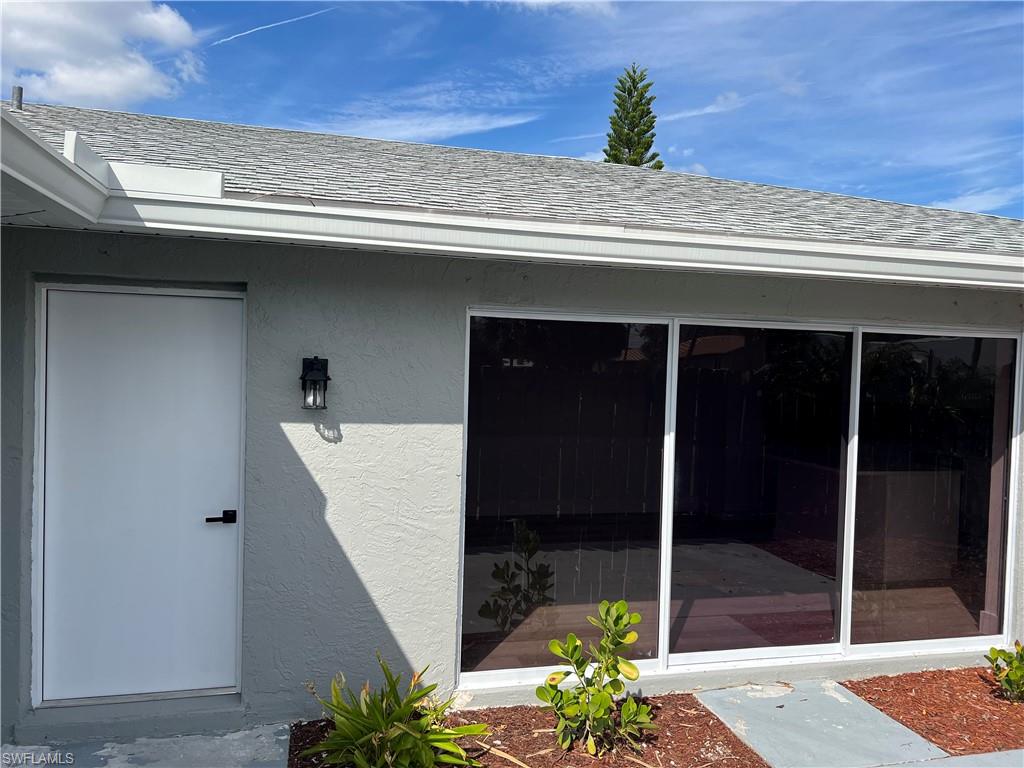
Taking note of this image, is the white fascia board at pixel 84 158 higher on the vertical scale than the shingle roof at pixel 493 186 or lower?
lower

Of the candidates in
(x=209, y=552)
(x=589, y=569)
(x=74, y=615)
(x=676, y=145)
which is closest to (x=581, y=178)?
(x=589, y=569)

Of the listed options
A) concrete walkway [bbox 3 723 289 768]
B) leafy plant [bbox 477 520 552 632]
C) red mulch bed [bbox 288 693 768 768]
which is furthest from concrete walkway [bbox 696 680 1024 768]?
concrete walkway [bbox 3 723 289 768]

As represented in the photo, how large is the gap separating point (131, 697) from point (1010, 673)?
17.4 ft

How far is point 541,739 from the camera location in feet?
13.0

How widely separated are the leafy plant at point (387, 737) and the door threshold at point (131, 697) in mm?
762

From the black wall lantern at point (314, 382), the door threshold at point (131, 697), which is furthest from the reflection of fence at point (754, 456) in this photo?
the door threshold at point (131, 697)

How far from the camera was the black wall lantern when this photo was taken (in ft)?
13.0

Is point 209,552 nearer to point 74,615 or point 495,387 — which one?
point 74,615

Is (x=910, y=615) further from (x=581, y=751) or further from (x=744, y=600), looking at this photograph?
(x=581, y=751)

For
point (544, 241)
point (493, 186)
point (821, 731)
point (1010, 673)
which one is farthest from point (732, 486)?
point (493, 186)

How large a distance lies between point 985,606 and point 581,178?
15.2 ft

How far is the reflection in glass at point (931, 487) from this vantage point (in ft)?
16.8

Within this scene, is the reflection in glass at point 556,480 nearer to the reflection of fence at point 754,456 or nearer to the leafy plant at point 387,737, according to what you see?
the reflection of fence at point 754,456

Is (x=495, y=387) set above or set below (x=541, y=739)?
above
